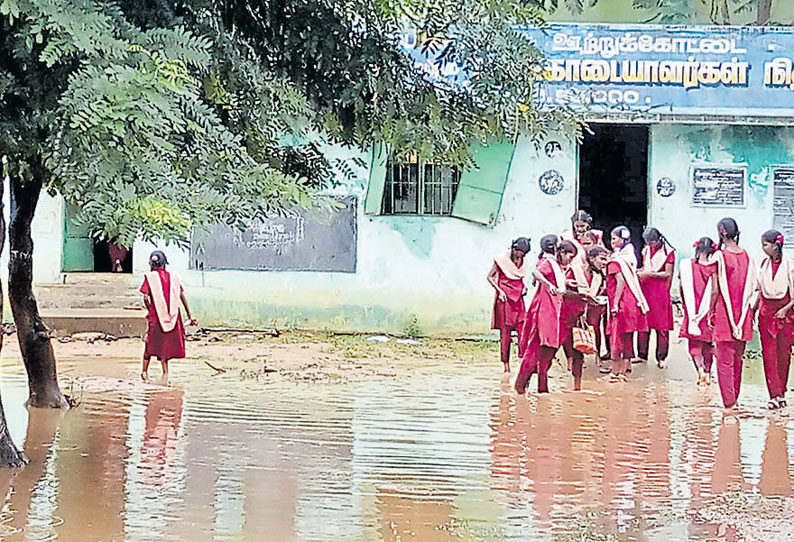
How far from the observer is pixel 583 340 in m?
11.3

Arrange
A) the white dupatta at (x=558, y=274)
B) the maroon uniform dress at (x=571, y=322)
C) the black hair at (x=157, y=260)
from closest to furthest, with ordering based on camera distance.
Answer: the white dupatta at (x=558, y=274) < the maroon uniform dress at (x=571, y=322) < the black hair at (x=157, y=260)

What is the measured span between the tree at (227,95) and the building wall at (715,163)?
29.2 ft

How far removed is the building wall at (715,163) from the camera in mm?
16188

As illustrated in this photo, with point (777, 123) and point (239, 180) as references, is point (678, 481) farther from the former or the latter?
point (777, 123)

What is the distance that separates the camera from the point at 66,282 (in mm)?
16719

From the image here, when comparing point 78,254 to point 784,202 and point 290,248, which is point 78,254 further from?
point 784,202

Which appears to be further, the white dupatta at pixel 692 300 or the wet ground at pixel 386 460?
the white dupatta at pixel 692 300

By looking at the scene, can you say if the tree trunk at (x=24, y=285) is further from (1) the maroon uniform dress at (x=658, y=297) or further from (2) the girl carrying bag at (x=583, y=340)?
(1) the maroon uniform dress at (x=658, y=297)

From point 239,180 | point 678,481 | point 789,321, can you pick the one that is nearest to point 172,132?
point 239,180

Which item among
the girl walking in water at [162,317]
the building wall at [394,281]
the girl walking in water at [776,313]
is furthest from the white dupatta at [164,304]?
the girl walking in water at [776,313]

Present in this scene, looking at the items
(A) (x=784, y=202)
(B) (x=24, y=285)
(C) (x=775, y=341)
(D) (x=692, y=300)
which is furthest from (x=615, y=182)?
(B) (x=24, y=285)

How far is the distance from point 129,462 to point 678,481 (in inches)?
140

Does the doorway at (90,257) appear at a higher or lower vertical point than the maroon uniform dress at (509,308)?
higher

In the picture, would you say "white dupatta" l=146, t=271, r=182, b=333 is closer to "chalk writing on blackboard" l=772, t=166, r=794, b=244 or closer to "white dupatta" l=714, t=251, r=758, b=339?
"white dupatta" l=714, t=251, r=758, b=339
